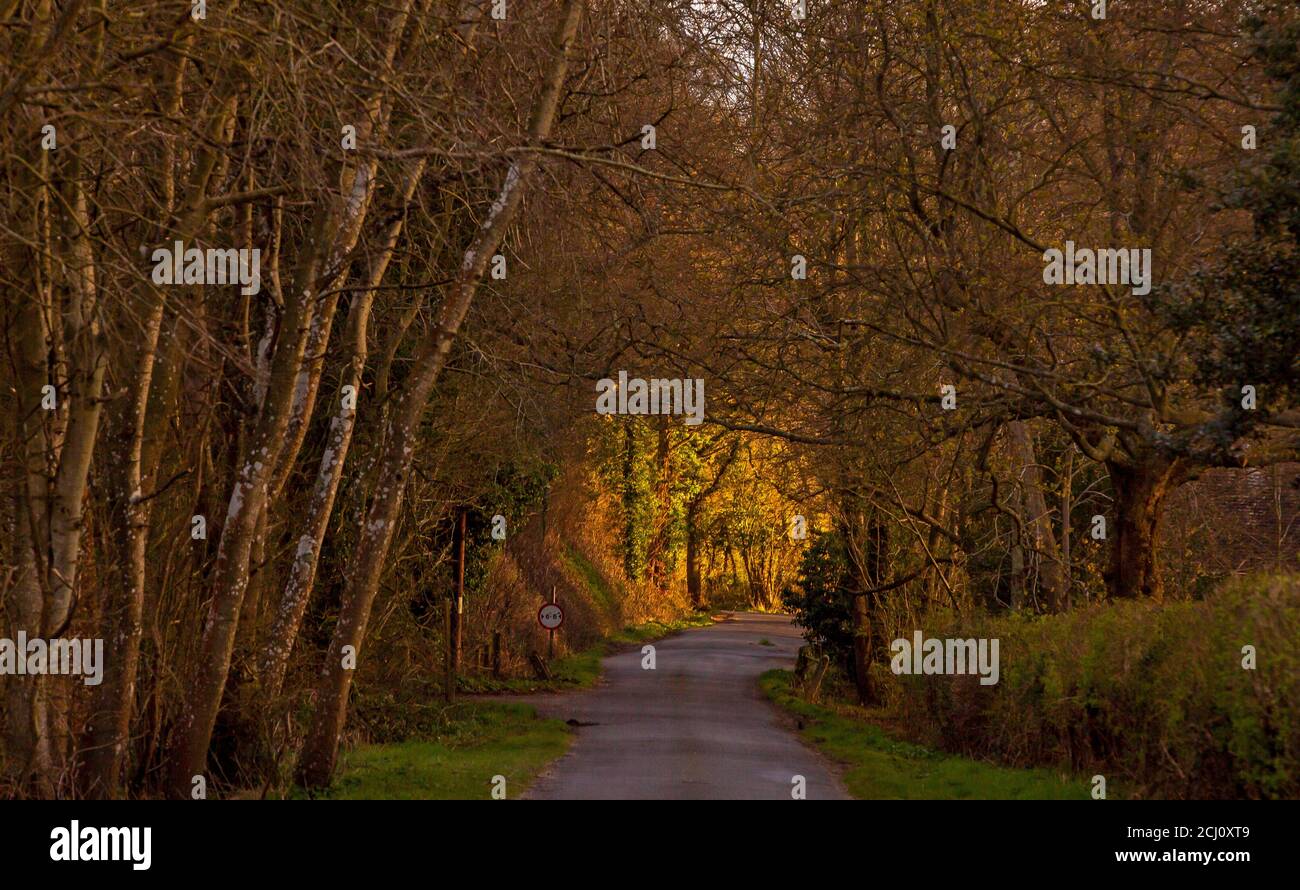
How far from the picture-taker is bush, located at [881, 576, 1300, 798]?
11094 mm

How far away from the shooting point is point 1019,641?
1859 centimetres

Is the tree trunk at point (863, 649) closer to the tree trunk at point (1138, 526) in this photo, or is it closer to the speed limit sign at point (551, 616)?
the speed limit sign at point (551, 616)

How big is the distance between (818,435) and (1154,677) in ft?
28.8

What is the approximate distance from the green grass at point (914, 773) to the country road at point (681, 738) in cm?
45

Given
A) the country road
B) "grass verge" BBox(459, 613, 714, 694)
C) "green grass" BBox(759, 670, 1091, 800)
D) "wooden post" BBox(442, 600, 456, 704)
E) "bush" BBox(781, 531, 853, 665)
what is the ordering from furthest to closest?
"bush" BBox(781, 531, 853, 665), "grass verge" BBox(459, 613, 714, 694), "wooden post" BBox(442, 600, 456, 704), the country road, "green grass" BBox(759, 670, 1091, 800)

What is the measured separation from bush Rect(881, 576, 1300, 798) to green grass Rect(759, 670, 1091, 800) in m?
0.50

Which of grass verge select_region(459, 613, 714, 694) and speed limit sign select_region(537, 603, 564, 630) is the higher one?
speed limit sign select_region(537, 603, 564, 630)

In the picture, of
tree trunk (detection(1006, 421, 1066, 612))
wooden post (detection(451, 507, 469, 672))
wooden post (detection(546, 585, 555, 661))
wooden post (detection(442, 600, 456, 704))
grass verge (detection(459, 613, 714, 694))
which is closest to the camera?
tree trunk (detection(1006, 421, 1066, 612))

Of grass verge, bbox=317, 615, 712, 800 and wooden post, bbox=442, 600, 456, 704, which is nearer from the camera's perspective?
grass verge, bbox=317, 615, 712, 800

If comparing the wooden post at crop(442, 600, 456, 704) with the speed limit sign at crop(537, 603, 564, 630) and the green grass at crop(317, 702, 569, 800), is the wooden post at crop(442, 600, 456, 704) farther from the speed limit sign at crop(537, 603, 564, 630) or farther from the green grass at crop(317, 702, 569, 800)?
the speed limit sign at crop(537, 603, 564, 630)

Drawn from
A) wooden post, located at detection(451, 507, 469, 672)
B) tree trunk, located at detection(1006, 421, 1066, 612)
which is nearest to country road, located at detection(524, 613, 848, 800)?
wooden post, located at detection(451, 507, 469, 672)

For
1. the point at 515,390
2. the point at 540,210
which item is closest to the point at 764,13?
the point at 540,210

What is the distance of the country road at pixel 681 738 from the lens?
49.8 feet

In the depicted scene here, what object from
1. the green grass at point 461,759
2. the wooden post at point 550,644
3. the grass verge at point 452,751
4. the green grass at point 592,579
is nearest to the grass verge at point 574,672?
the grass verge at point 452,751
